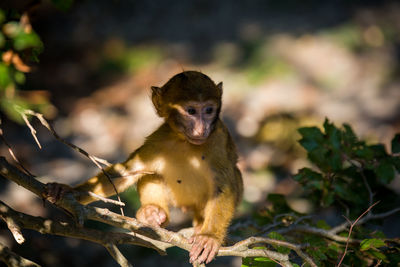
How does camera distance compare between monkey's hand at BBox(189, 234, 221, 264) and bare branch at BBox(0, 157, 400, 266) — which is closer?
bare branch at BBox(0, 157, 400, 266)

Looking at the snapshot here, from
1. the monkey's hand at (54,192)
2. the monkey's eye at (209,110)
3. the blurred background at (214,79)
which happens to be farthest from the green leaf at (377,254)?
the blurred background at (214,79)

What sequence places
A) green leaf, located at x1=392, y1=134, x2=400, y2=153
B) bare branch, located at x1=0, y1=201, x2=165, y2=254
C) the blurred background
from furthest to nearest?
the blurred background → green leaf, located at x1=392, y1=134, x2=400, y2=153 → bare branch, located at x1=0, y1=201, x2=165, y2=254

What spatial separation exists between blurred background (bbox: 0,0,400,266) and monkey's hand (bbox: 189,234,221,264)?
3005mm

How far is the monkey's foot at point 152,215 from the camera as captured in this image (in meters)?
4.09

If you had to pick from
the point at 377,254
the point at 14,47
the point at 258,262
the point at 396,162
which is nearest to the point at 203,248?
the point at 258,262

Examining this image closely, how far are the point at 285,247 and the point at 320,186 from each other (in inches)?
44.4

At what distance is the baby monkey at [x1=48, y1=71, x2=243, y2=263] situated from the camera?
3.93 metres

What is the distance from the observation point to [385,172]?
3949 millimetres

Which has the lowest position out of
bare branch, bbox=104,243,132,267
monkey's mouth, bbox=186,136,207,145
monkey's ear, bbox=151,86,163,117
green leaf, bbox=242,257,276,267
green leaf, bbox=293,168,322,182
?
green leaf, bbox=242,257,276,267

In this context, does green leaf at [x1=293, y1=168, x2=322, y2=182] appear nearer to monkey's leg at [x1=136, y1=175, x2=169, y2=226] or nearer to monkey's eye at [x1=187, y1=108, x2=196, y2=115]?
monkey's eye at [x1=187, y1=108, x2=196, y2=115]

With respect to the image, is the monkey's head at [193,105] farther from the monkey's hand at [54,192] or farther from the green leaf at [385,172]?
the green leaf at [385,172]

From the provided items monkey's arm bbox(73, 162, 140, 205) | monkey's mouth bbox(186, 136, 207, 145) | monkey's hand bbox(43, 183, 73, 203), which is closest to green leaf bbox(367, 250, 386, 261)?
monkey's mouth bbox(186, 136, 207, 145)

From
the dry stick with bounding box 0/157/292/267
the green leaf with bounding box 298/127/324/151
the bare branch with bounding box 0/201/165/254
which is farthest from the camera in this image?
the green leaf with bounding box 298/127/324/151

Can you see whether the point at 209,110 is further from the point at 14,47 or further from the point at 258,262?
the point at 14,47
